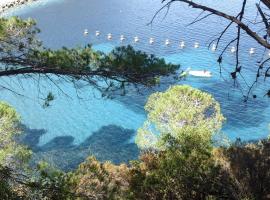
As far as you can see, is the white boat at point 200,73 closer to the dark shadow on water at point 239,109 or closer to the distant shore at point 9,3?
the dark shadow on water at point 239,109

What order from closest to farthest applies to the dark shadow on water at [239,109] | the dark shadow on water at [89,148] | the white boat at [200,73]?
the dark shadow on water at [89,148], the dark shadow on water at [239,109], the white boat at [200,73]

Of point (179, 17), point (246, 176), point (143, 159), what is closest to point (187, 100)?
point (143, 159)

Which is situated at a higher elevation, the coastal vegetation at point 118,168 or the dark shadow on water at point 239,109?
the coastal vegetation at point 118,168

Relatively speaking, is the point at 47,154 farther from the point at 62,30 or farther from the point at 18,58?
the point at 62,30

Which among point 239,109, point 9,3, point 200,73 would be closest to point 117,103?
point 200,73

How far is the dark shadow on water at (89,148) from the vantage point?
21.6m

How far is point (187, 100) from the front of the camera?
17.6 metres

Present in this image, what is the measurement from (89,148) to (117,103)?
517 cm

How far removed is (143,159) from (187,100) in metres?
6.23

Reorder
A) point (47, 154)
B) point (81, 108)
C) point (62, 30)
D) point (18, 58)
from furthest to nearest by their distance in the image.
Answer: point (62, 30)
point (81, 108)
point (47, 154)
point (18, 58)

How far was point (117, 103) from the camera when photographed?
27156 millimetres

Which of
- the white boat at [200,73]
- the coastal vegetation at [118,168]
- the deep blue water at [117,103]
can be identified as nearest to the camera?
the coastal vegetation at [118,168]

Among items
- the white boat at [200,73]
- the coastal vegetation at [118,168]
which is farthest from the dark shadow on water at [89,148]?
the coastal vegetation at [118,168]

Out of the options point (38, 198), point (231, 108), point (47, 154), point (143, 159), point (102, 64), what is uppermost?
point (102, 64)
